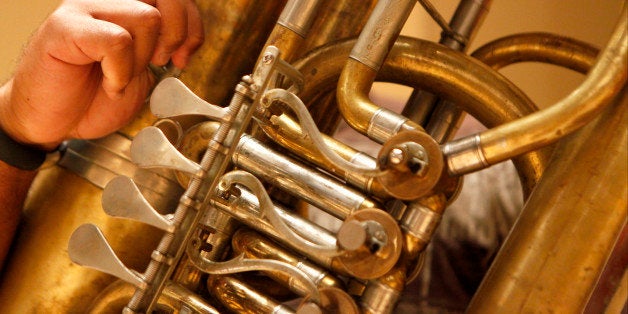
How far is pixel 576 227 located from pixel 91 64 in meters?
0.50

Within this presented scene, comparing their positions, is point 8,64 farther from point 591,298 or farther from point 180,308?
point 591,298

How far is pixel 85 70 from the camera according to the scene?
758 millimetres

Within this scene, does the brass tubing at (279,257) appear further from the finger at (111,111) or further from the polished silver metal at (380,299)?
the finger at (111,111)

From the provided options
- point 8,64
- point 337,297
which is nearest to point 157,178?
point 337,297

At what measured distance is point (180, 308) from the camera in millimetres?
704

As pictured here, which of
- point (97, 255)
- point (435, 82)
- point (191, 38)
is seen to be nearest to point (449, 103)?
point (435, 82)

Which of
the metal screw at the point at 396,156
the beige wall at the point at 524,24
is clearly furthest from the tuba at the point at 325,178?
the beige wall at the point at 524,24

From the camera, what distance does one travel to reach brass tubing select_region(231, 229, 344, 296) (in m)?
0.66

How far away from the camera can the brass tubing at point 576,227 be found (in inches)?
23.0

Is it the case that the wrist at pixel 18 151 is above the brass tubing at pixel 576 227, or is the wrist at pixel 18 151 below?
below

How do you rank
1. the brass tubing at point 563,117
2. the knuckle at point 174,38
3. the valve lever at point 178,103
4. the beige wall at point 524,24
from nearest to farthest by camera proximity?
1. the brass tubing at point 563,117
2. the valve lever at point 178,103
3. the knuckle at point 174,38
4. the beige wall at point 524,24

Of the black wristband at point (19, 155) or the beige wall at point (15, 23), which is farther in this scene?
the beige wall at point (15, 23)

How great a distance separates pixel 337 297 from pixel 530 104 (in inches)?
10.6

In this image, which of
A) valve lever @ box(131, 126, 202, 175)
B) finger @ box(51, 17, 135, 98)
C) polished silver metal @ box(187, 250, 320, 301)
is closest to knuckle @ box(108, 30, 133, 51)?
finger @ box(51, 17, 135, 98)
